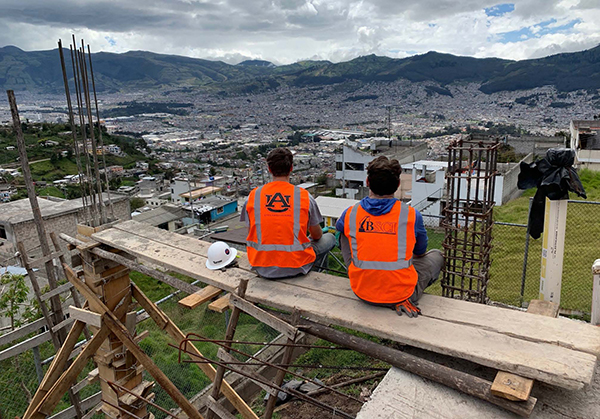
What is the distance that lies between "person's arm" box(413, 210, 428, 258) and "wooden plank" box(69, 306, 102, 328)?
3.01 meters

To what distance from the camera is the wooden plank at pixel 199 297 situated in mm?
3227

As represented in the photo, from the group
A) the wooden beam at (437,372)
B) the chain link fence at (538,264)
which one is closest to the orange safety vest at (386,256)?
the wooden beam at (437,372)

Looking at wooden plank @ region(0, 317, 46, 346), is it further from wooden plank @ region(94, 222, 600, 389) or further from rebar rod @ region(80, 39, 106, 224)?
wooden plank @ region(94, 222, 600, 389)

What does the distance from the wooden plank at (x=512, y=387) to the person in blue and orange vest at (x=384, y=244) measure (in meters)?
0.71

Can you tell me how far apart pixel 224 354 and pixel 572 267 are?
871 cm

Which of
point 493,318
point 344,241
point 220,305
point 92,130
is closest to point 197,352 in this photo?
point 220,305

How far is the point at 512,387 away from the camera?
2102mm

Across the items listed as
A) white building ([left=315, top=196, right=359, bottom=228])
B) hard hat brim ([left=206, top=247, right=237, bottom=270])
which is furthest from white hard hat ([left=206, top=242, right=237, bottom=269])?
white building ([left=315, top=196, right=359, bottom=228])

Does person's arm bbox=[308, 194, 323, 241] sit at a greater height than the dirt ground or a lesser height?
greater

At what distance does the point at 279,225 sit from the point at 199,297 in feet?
2.83

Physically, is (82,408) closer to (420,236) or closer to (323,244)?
(323,244)

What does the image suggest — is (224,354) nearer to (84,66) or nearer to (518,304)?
(84,66)

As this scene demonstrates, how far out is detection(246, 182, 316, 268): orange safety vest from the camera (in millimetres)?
3359

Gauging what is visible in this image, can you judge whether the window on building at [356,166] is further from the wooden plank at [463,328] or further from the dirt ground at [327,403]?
the wooden plank at [463,328]
